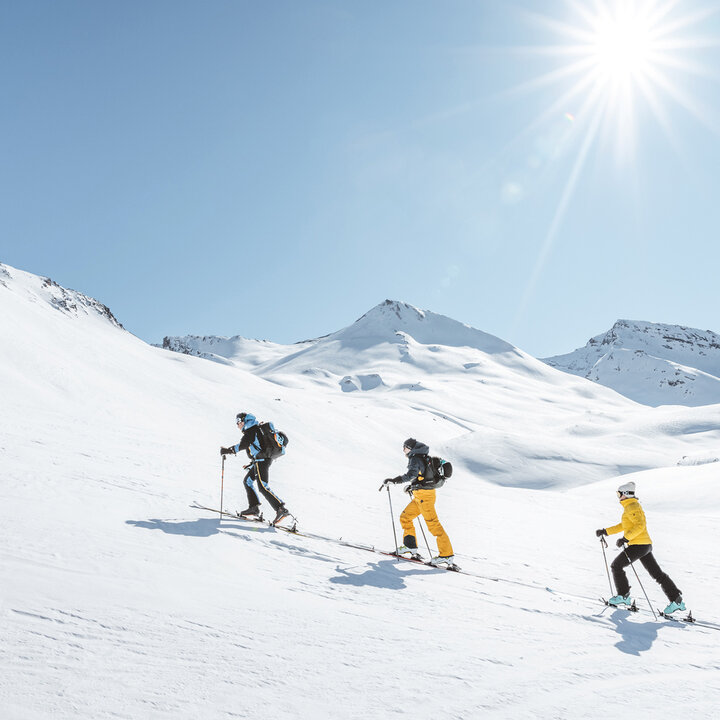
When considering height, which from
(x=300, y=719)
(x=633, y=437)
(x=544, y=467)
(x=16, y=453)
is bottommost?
(x=300, y=719)

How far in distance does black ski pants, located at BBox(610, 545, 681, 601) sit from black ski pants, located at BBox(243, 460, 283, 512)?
5.83 meters

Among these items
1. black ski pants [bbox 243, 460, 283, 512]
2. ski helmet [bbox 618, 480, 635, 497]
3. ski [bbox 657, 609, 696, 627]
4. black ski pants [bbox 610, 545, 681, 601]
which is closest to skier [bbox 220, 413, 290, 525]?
black ski pants [bbox 243, 460, 283, 512]

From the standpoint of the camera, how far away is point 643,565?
310 inches

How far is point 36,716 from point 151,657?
0.99 meters

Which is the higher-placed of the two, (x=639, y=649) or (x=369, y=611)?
(x=369, y=611)

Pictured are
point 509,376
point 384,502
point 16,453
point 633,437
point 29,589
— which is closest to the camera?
point 29,589

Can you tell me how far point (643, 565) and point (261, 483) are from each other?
21.7 ft

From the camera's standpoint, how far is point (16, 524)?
6586 millimetres

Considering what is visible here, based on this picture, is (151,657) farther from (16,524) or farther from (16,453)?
(16,453)

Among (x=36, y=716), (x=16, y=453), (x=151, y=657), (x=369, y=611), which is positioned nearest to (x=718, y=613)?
(x=369, y=611)

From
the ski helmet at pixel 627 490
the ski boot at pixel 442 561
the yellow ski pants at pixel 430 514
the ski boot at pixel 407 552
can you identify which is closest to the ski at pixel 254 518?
the ski boot at pixel 407 552

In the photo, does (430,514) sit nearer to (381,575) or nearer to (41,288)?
(381,575)

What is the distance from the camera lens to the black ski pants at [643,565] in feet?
25.5

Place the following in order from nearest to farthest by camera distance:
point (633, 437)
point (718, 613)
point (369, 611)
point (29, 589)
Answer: point (29, 589)
point (369, 611)
point (718, 613)
point (633, 437)
